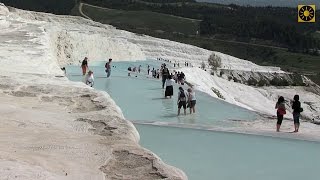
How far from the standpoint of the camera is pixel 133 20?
116 m

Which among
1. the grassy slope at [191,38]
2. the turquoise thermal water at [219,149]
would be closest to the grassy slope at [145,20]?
the grassy slope at [191,38]

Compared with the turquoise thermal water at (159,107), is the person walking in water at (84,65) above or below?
above

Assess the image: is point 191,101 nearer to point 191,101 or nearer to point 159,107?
point 191,101

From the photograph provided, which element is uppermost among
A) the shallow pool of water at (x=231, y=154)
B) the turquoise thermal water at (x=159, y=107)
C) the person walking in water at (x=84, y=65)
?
the person walking in water at (x=84, y=65)

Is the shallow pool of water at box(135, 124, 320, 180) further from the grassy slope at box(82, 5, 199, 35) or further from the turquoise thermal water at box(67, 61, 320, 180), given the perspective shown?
the grassy slope at box(82, 5, 199, 35)

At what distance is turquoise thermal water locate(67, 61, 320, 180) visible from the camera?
813cm

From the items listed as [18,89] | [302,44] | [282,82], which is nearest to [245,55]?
[302,44]

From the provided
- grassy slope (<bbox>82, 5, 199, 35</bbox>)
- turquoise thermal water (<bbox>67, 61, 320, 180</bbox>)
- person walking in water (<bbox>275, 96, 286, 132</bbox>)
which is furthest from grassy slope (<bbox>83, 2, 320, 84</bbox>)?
person walking in water (<bbox>275, 96, 286, 132</bbox>)

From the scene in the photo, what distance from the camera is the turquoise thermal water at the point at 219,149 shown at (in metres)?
8.13

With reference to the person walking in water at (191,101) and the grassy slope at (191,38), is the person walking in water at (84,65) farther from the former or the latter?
the grassy slope at (191,38)

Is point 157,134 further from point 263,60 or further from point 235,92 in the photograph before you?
point 263,60

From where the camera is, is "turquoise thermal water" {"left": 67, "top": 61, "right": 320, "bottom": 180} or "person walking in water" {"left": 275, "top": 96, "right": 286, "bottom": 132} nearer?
"turquoise thermal water" {"left": 67, "top": 61, "right": 320, "bottom": 180}

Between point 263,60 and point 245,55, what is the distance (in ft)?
11.9

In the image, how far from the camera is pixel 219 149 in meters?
9.59
